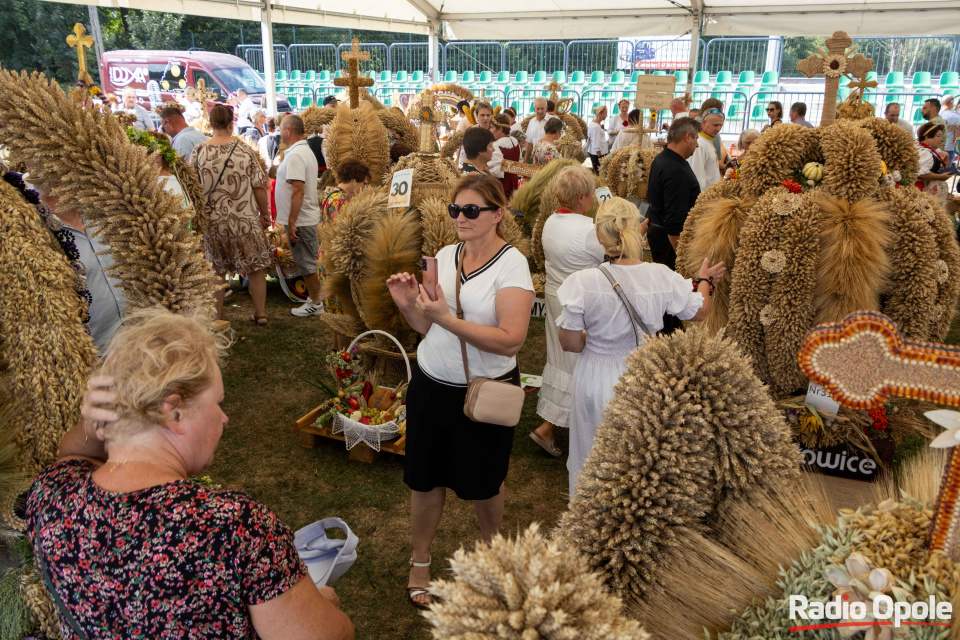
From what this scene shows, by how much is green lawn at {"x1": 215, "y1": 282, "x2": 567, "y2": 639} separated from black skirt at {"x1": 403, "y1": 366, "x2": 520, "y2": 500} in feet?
0.21

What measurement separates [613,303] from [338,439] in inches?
82.6

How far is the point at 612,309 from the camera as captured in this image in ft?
8.32

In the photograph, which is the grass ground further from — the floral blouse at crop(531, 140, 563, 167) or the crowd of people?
the floral blouse at crop(531, 140, 563, 167)

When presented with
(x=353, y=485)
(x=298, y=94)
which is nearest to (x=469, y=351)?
(x=353, y=485)

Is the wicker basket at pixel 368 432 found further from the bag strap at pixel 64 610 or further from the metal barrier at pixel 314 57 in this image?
the metal barrier at pixel 314 57

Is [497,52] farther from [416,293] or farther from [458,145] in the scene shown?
[416,293]

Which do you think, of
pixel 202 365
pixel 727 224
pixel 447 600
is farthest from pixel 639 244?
pixel 447 600

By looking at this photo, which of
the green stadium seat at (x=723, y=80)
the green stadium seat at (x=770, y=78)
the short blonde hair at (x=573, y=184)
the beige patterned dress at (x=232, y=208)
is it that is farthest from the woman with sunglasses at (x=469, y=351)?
the green stadium seat at (x=770, y=78)

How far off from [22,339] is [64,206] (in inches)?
12.6

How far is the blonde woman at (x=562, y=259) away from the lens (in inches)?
139

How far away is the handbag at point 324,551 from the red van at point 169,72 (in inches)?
742

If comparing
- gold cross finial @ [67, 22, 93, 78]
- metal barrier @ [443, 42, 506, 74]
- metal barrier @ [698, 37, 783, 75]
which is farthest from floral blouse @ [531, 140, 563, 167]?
metal barrier @ [443, 42, 506, 74]

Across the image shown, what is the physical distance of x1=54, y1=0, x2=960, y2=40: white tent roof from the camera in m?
10.1

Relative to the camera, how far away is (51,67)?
20484mm
